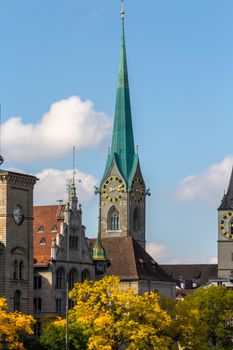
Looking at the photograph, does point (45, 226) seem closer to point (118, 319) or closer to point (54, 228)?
point (54, 228)

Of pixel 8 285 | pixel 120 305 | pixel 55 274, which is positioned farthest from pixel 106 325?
pixel 55 274

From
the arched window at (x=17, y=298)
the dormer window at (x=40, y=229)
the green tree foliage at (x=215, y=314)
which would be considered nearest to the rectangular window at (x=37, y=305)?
the arched window at (x=17, y=298)

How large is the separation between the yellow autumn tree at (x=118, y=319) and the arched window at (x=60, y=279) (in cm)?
3561

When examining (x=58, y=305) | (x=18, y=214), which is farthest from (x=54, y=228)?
(x=18, y=214)

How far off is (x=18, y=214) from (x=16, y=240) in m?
2.85

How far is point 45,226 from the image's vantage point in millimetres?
146125

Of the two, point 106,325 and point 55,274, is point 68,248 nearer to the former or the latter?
point 55,274

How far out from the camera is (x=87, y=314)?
104 meters

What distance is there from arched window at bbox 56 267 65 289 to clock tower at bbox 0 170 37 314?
27.1ft

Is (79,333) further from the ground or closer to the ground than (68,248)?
closer to the ground

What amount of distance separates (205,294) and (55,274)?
63.5ft

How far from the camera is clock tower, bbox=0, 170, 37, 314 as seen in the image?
130m

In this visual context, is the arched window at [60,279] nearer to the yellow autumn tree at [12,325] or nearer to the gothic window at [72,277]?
the gothic window at [72,277]

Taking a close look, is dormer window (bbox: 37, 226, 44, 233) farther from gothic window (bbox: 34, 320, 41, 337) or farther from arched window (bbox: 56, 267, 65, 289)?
gothic window (bbox: 34, 320, 41, 337)
